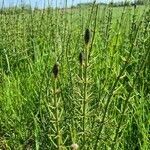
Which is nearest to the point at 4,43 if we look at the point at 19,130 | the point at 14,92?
the point at 14,92

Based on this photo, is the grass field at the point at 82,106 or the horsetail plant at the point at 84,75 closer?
the horsetail plant at the point at 84,75

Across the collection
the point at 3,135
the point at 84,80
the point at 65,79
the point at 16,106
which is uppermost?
the point at 84,80

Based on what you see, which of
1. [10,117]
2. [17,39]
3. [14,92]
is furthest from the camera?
[17,39]

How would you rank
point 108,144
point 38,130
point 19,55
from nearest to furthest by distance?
point 108,144, point 38,130, point 19,55

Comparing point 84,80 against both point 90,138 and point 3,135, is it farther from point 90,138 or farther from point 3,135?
point 3,135

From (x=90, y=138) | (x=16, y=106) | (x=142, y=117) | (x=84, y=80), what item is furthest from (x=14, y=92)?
(x=84, y=80)

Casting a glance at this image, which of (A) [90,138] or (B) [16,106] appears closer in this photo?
(A) [90,138]

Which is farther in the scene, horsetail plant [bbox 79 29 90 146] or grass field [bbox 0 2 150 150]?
grass field [bbox 0 2 150 150]

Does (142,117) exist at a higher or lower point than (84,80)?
lower

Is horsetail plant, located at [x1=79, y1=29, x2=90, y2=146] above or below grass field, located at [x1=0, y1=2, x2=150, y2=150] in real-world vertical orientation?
above

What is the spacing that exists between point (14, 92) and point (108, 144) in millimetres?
1204

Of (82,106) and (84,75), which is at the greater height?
(84,75)

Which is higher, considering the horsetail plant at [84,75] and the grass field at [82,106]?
the horsetail plant at [84,75]

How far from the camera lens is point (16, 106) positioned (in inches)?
99.9
